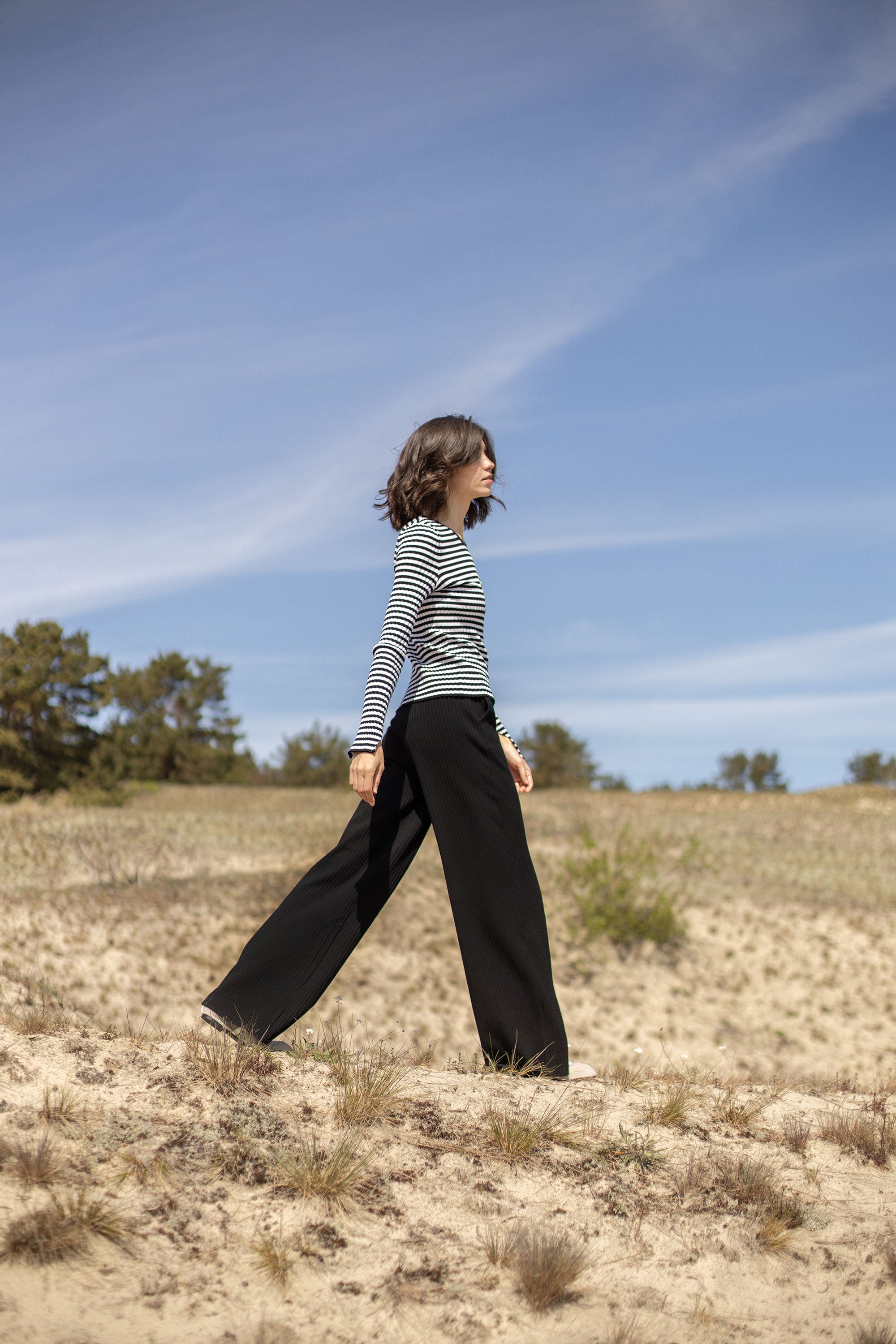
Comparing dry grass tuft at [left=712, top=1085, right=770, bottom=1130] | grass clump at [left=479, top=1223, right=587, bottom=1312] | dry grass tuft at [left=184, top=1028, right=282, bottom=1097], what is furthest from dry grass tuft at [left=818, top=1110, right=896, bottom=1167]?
dry grass tuft at [left=184, top=1028, right=282, bottom=1097]

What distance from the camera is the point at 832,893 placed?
61.5 feet

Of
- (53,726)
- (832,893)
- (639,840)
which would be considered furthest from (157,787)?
(832,893)

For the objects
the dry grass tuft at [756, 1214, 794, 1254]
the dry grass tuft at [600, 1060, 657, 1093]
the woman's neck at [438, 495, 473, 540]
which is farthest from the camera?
the woman's neck at [438, 495, 473, 540]

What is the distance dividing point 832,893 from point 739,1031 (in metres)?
6.30

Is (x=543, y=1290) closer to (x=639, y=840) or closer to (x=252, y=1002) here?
(x=252, y=1002)

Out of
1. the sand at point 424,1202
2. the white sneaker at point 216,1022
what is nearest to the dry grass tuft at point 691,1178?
the sand at point 424,1202

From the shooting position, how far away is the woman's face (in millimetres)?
3844

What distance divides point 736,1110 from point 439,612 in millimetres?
2165

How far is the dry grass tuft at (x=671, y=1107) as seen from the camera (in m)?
3.41

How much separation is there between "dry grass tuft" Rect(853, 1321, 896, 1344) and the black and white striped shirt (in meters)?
2.24

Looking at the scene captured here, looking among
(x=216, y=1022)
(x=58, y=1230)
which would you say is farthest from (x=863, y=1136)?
(x=58, y=1230)

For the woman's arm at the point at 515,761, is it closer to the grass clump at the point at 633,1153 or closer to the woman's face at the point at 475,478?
the woman's face at the point at 475,478

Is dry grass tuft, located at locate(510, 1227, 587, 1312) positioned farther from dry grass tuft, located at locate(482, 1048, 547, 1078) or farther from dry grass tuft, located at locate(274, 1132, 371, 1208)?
dry grass tuft, located at locate(482, 1048, 547, 1078)

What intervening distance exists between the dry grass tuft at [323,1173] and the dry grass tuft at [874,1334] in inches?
51.8
